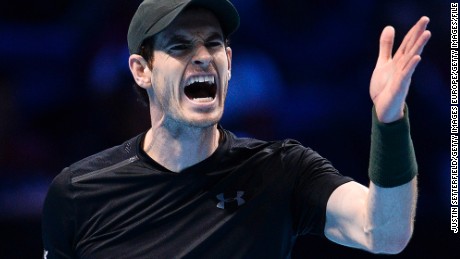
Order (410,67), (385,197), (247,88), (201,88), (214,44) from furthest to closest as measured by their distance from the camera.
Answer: (247,88) → (201,88) → (214,44) → (385,197) → (410,67)

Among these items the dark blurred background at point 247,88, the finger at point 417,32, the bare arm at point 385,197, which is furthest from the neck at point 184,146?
the dark blurred background at point 247,88

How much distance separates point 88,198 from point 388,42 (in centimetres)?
111

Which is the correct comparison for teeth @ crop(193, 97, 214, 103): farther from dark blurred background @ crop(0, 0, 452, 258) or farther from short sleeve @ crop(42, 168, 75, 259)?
dark blurred background @ crop(0, 0, 452, 258)

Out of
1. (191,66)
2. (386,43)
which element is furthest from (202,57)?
(386,43)

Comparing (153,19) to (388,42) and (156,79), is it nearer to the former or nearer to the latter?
(156,79)

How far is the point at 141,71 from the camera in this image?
263cm

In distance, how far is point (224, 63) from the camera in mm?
2484

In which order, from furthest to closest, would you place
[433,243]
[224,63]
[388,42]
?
[433,243], [224,63], [388,42]

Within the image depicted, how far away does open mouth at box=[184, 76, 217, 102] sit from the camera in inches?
96.3

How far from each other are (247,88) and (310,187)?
1.64 meters

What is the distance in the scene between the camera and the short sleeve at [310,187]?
230 centimetres

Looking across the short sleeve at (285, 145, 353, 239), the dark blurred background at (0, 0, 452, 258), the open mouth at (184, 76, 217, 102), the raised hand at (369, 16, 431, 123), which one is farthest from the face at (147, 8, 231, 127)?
the dark blurred background at (0, 0, 452, 258)

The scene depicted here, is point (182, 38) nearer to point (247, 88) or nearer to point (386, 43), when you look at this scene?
point (386, 43)

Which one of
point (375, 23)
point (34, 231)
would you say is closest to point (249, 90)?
point (375, 23)
